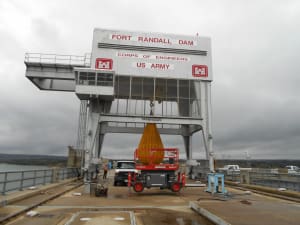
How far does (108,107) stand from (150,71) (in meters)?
6.61

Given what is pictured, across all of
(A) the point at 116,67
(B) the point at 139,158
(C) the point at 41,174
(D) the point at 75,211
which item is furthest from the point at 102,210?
(A) the point at 116,67

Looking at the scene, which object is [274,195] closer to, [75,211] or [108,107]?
[75,211]

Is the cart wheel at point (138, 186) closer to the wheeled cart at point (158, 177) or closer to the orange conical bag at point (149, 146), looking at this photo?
the wheeled cart at point (158, 177)

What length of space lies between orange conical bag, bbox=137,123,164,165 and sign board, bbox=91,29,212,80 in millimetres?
9966

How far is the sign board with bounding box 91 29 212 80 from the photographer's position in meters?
28.3

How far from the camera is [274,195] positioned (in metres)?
15.0

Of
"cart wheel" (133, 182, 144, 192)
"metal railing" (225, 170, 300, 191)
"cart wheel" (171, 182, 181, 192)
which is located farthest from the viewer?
"metal railing" (225, 170, 300, 191)

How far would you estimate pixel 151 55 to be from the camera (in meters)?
28.7

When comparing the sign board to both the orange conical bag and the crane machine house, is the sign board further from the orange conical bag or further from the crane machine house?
the orange conical bag

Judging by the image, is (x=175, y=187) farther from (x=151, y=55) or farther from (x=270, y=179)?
(x=151, y=55)

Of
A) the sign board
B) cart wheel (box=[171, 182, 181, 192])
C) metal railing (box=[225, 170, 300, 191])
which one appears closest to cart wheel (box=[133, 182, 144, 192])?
cart wheel (box=[171, 182, 181, 192])

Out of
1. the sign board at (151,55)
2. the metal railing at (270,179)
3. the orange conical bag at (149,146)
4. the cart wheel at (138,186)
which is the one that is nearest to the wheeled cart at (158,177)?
the cart wheel at (138,186)

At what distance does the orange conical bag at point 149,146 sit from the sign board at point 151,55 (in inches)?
392

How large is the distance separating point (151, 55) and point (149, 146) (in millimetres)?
13538
